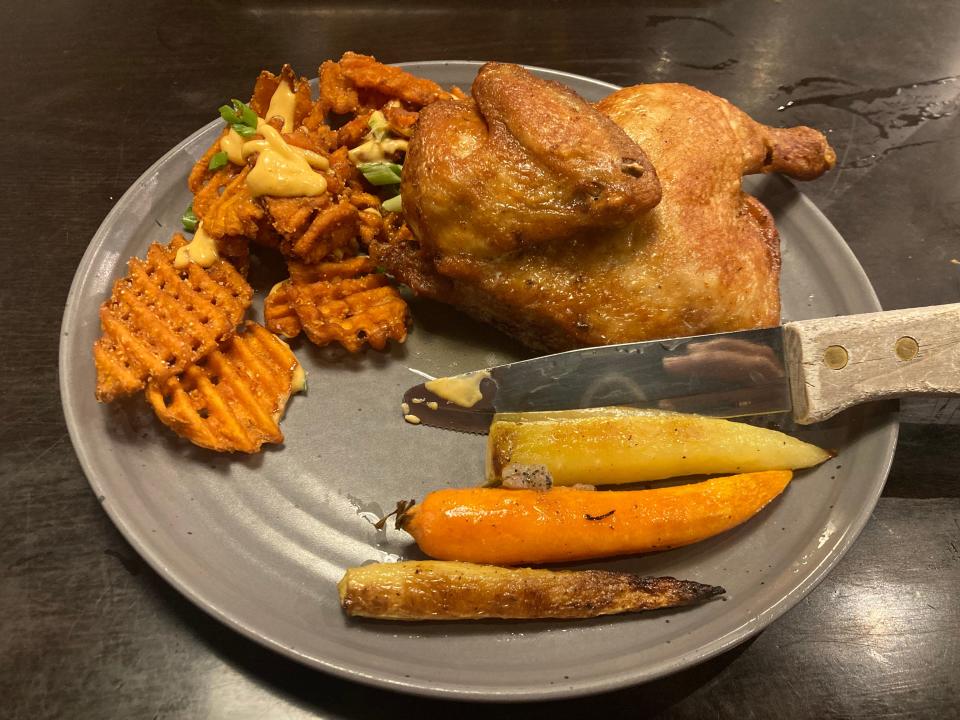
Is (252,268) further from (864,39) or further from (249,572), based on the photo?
(864,39)

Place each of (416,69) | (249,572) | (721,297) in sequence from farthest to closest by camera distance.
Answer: (416,69) < (721,297) < (249,572)

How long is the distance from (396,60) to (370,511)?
226 centimetres

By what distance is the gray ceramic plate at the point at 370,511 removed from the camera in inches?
58.6

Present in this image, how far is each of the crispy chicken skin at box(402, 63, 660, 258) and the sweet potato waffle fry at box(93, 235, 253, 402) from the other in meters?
0.61

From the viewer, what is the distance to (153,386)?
1.68 m

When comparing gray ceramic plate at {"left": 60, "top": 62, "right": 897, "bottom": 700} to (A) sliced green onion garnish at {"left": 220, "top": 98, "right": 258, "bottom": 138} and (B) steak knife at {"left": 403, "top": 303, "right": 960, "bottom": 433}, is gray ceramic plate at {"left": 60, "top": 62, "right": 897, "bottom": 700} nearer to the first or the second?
(B) steak knife at {"left": 403, "top": 303, "right": 960, "bottom": 433}

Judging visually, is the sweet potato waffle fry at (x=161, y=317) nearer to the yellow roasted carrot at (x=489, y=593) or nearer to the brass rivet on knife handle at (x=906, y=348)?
the yellow roasted carrot at (x=489, y=593)

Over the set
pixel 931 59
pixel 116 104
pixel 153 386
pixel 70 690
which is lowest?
pixel 70 690

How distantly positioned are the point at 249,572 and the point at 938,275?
2622 millimetres

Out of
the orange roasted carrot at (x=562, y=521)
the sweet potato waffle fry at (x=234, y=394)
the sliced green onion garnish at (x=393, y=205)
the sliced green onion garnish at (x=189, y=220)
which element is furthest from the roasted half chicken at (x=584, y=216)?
the sliced green onion garnish at (x=189, y=220)

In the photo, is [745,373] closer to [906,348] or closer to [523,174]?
[906,348]

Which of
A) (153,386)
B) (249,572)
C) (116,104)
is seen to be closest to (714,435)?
(249,572)

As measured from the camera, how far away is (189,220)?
2076 millimetres

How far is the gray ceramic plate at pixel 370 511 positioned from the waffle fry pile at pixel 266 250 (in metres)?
0.09
